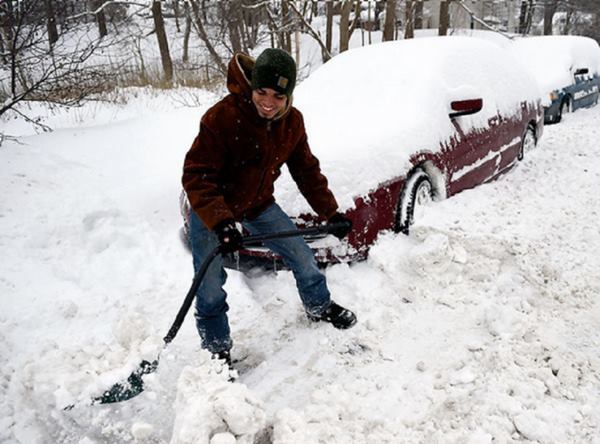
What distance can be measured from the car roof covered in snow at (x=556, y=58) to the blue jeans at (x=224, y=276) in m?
7.90

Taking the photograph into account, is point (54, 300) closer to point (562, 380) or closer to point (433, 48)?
point (562, 380)

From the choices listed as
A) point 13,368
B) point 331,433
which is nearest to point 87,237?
point 13,368

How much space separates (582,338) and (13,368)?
3.22m

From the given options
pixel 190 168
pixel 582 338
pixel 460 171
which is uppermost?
pixel 190 168

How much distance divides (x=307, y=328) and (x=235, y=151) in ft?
4.18

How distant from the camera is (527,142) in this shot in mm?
5816

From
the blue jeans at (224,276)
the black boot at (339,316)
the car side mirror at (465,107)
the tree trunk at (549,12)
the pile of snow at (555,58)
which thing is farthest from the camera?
the tree trunk at (549,12)

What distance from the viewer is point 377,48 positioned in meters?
4.59

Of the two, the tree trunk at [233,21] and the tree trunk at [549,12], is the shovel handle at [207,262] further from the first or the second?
the tree trunk at [549,12]

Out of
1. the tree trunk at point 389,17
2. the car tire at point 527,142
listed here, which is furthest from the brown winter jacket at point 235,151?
the tree trunk at point 389,17

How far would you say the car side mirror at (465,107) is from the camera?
3910 millimetres

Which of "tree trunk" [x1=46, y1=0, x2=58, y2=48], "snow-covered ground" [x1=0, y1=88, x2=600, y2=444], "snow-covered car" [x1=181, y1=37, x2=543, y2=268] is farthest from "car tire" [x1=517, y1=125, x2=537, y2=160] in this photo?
"tree trunk" [x1=46, y1=0, x2=58, y2=48]

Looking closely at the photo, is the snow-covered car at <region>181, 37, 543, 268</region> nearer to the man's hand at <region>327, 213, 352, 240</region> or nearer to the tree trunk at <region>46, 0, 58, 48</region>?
the man's hand at <region>327, 213, 352, 240</region>

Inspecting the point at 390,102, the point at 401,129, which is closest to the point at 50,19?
the point at 390,102
